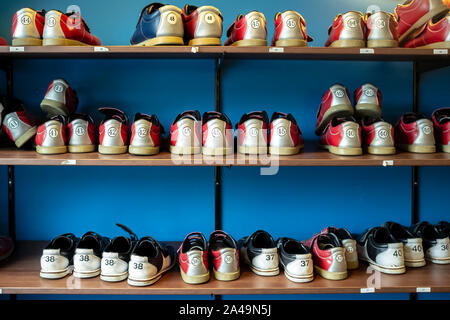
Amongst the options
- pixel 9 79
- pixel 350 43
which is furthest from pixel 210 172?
pixel 9 79

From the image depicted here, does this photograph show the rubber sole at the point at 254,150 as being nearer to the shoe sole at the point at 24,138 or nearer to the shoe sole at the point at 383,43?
the shoe sole at the point at 383,43

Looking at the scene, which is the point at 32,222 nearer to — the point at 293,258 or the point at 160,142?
the point at 160,142

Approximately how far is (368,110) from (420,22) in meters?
0.49

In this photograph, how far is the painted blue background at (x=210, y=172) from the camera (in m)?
2.00

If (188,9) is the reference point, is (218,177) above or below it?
below

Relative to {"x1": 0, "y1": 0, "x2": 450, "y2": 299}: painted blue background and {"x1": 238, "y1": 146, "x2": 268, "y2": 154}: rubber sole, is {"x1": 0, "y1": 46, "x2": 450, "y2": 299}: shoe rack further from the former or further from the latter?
{"x1": 0, "y1": 0, "x2": 450, "y2": 299}: painted blue background

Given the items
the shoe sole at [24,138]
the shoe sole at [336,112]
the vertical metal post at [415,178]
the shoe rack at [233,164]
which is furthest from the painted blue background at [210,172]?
the shoe rack at [233,164]

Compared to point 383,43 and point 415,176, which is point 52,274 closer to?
point 383,43

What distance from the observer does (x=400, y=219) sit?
6.84ft

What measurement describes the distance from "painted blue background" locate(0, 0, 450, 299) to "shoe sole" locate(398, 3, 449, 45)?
0.81 feet

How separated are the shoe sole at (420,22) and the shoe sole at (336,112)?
468 mm

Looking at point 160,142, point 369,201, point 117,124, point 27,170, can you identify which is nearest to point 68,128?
point 117,124

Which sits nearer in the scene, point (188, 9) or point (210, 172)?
point (188, 9)

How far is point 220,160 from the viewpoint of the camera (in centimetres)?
151
